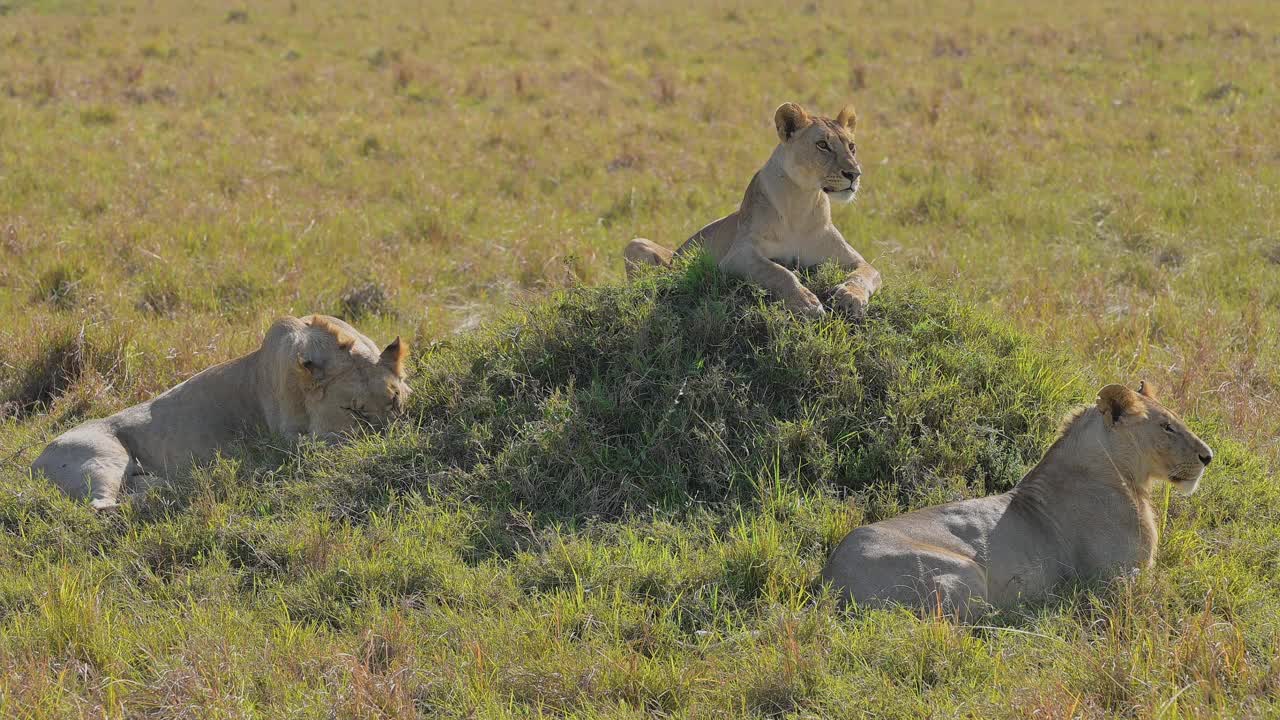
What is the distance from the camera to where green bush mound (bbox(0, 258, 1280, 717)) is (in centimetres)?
443

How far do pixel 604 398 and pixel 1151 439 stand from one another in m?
2.67

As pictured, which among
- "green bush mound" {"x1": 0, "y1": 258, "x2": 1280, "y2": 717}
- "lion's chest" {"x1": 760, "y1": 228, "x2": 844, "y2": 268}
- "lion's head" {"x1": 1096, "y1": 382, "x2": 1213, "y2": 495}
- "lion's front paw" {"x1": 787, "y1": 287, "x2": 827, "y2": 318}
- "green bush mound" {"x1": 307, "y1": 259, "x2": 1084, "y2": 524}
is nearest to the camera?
"green bush mound" {"x1": 0, "y1": 258, "x2": 1280, "y2": 717}

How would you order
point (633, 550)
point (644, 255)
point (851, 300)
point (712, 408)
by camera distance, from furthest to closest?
Answer: point (644, 255) → point (851, 300) → point (712, 408) → point (633, 550)

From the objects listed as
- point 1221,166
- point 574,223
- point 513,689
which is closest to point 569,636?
point 513,689

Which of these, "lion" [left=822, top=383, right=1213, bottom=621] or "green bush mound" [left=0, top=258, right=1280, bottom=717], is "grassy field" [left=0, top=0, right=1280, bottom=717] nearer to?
"green bush mound" [left=0, top=258, right=1280, bottom=717]

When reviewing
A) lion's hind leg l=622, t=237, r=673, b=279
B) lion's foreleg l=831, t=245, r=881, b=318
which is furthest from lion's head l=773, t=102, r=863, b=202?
lion's hind leg l=622, t=237, r=673, b=279

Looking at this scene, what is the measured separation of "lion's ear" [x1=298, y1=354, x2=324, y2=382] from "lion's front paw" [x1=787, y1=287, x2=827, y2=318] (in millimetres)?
2639

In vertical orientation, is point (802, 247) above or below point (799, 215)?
below

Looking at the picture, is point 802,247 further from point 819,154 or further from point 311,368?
point 311,368

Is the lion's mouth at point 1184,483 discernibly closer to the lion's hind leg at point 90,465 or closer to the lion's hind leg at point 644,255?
the lion's hind leg at point 644,255

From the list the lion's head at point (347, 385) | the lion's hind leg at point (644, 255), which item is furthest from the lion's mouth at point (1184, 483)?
the lion's head at point (347, 385)

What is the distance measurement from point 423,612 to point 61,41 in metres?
18.6

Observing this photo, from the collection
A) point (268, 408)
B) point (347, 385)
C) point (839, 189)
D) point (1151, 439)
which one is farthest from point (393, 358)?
point (1151, 439)

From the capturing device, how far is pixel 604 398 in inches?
254
